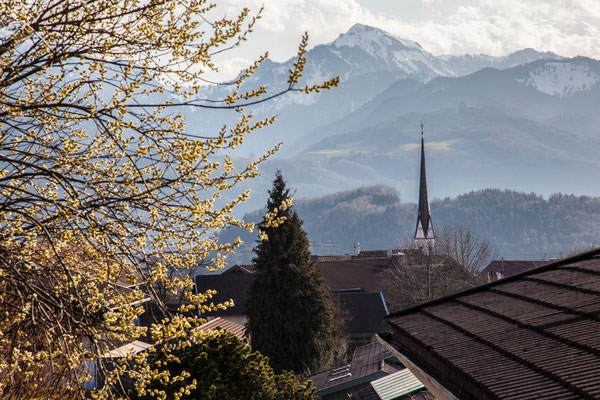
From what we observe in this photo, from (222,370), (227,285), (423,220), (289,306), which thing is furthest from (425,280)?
(222,370)

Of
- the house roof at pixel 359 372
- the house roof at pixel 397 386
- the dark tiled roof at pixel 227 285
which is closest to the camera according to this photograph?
the house roof at pixel 397 386

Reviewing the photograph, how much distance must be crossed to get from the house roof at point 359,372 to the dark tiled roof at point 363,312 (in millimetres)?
18893

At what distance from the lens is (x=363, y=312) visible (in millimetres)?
42844

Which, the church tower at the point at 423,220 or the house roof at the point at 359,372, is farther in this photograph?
the church tower at the point at 423,220

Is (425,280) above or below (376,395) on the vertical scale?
below

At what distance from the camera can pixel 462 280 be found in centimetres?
Answer: 4741

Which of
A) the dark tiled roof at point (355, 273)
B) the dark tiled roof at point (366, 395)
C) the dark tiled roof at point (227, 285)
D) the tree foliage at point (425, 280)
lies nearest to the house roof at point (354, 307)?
the dark tiled roof at point (227, 285)

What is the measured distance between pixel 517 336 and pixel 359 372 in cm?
1629

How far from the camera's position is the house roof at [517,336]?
314 cm

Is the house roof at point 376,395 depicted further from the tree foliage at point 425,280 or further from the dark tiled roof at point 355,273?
the dark tiled roof at point 355,273

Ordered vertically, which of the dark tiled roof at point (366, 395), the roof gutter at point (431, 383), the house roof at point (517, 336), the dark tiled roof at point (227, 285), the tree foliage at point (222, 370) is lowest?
the dark tiled roof at point (227, 285)

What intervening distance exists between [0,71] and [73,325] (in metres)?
1.91

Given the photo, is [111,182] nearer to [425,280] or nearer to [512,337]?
[512,337]

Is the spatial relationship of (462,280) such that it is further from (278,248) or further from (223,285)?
(278,248)
